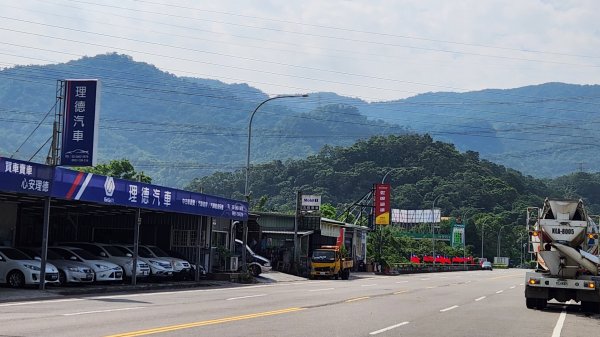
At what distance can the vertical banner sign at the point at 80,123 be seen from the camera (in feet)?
Answer: 89.1

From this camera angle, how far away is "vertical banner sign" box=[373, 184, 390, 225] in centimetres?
7400

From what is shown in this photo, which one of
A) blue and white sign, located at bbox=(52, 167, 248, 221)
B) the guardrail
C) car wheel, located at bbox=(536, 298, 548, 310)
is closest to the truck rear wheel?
car wheel, located at bbox=(536, 298, 548, 310)

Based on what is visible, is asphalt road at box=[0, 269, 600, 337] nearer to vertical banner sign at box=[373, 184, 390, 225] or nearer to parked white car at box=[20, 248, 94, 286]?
parked white car at box=[20, 248, 94, 286]

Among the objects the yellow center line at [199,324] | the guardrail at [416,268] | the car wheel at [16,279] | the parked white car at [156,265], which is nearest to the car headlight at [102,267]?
the car wheel at [16,279]

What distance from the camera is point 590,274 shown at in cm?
2377

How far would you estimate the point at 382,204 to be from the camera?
2945 inches

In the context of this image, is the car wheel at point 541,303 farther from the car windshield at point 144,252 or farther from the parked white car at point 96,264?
the car windshield at point 144,252

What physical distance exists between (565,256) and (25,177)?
55.8 ft

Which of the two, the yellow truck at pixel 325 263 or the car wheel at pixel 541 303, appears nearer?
the car wheel at pixel 541 303

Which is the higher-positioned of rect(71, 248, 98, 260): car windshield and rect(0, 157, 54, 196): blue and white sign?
rect(0, 157, 54, 196): blue and white sign

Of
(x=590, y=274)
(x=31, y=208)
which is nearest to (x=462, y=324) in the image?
(x=590, y=274)

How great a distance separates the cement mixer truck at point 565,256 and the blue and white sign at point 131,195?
1498 cm

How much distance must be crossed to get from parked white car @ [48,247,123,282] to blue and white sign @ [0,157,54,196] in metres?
4.58

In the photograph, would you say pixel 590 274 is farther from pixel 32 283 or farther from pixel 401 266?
pixel 401 266
